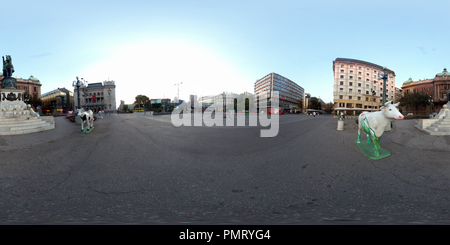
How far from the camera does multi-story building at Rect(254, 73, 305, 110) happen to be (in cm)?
10206

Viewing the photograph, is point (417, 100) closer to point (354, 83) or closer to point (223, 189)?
point (354, 83)

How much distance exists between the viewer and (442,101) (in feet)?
127

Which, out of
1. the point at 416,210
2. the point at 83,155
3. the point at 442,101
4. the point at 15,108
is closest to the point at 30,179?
the point at 83,155

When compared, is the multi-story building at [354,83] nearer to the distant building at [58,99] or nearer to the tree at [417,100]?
the tree at [417,100]

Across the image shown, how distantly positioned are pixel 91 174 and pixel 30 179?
1.07 m

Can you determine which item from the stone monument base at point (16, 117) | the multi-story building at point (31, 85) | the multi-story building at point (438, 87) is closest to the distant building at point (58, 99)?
the multi-story building at point (31, 85)

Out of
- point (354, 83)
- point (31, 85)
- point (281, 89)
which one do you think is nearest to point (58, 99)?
point (31, 85)

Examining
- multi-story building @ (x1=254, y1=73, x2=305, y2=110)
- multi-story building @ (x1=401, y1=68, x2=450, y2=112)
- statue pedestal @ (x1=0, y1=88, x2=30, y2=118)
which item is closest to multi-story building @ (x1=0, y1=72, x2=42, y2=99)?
statue pedestal @ (x1=0, y1=88, x2=30, y2=118)

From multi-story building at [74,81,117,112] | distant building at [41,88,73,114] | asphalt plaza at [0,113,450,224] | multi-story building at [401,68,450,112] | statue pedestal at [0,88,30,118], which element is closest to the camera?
asphalt plaza at [0,113,450,224]

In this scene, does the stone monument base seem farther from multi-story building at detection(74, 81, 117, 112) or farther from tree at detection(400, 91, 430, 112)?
multi-story building at detection(74, 81, 117, 112)

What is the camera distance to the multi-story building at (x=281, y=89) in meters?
102

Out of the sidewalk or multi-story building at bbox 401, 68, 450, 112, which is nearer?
the sidewalk

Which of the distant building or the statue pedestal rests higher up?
the distant building

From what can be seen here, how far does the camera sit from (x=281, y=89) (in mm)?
108500
